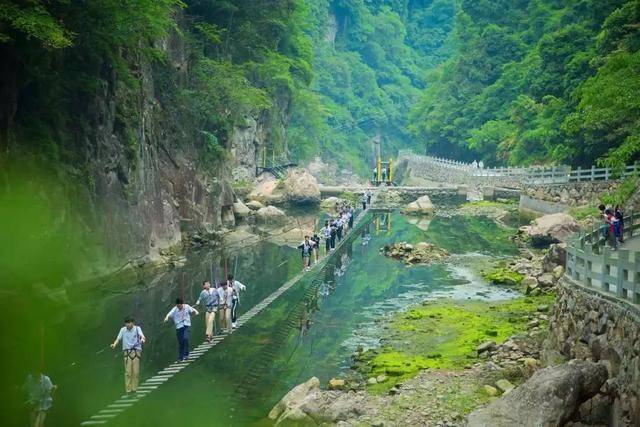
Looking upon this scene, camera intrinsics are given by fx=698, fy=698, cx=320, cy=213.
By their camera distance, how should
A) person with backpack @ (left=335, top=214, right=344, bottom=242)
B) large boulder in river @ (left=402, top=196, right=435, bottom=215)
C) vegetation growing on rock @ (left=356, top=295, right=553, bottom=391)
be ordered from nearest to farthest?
vegetation growing on rock @ (left=356, top=295, right=553, bottom=391)
person with backpack @ (left=335, top=214, right=344, bottom=242)
large boulder in river @ (left=402, top=196, right=435, bottom=215)

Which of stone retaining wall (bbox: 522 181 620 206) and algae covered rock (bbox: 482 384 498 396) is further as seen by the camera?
stone retaining wall (bbox: 522 181 620 206)

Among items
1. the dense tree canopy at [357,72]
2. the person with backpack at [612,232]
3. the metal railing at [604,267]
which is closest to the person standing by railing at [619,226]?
the person with backpack at [612,232]

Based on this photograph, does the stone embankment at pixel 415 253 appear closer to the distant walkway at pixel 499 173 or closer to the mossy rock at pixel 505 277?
the mossy rock at pixel 505 277

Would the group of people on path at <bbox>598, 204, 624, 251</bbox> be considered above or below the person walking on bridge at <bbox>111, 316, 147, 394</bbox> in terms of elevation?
above

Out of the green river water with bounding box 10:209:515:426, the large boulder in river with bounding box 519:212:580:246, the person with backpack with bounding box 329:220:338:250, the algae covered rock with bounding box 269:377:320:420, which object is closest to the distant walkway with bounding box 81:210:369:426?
the green river water with bounding box 10:209:515:426

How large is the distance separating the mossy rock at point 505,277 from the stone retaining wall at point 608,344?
12.3m

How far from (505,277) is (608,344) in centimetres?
1621

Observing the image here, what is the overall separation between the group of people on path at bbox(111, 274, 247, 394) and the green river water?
47 centimetres

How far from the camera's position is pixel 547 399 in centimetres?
1205

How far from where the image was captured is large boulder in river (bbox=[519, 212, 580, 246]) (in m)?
37.2

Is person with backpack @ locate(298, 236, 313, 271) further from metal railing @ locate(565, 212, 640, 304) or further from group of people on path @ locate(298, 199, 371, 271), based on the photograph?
metal railing @ locate(565, 212, 640, 304)

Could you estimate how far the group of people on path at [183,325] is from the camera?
48.8 ft

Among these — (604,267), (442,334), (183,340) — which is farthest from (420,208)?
(604,267)

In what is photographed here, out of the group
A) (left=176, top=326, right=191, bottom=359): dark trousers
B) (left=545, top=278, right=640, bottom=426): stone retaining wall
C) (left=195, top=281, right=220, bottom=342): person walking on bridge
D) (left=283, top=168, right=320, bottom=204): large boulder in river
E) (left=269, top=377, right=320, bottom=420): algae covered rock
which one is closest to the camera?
(left=545, top=278, right=640, bottom=426): stone retaining wall
